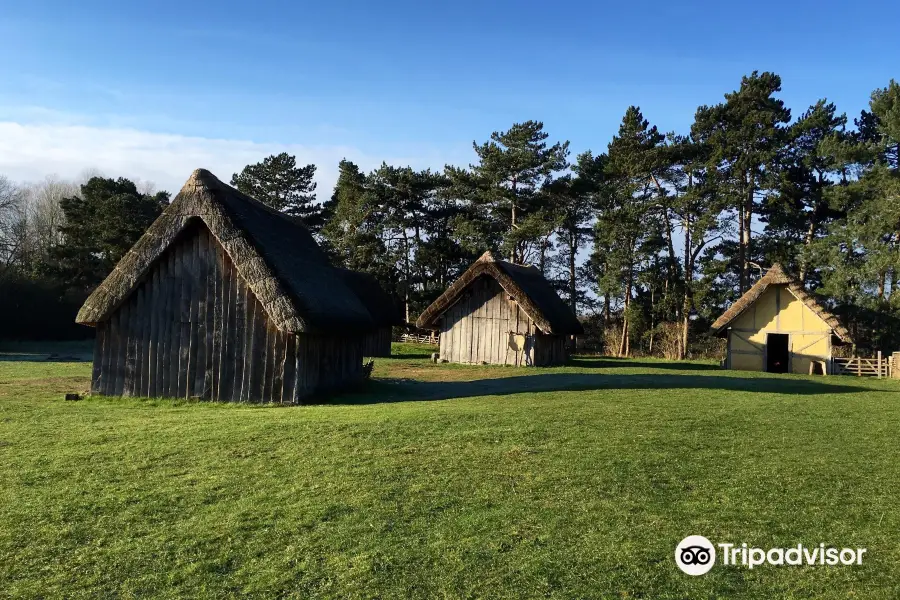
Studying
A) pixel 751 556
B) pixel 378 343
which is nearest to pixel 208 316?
pixel 751 556

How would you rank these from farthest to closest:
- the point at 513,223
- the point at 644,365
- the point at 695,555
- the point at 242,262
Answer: the point at 513,223
the point at 644,365
the point at 242,262
the point at 695,555

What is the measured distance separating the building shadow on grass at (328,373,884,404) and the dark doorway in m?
7.86

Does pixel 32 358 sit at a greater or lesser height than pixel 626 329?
lesser

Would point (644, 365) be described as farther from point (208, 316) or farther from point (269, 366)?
point (208, 316)

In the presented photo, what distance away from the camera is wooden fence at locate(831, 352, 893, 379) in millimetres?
28344

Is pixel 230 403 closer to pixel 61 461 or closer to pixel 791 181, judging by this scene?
pixel 61 461

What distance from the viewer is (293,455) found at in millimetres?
9117

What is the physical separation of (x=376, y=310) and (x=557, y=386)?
69.7ft

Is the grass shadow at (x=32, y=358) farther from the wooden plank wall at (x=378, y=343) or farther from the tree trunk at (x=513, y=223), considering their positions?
the tree trunk at (x=513, y=223)

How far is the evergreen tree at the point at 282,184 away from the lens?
56.9 meters

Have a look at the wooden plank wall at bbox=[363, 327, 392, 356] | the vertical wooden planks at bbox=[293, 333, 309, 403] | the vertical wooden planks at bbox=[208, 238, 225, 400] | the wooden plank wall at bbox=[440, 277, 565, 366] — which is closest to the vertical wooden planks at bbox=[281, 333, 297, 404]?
the vertical wooden planks at bbox=[293, 333, 309, 403]

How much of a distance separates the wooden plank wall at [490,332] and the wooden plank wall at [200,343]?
13464 mm

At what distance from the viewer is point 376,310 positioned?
39000 millimetres

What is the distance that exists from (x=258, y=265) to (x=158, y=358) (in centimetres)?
355
